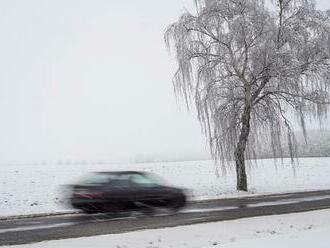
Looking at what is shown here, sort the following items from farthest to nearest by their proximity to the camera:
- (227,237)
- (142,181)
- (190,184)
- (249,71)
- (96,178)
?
(190,184), (249,71), (142,181), (96,178), (227,237)

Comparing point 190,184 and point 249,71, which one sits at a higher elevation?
point 249,71

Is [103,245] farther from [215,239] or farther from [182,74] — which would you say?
[182,74]

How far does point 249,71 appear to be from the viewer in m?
24.5

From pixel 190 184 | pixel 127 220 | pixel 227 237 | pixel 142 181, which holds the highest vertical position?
pixel 142 181

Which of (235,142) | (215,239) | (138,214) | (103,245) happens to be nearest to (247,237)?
(215,239)

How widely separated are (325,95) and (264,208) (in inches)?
390

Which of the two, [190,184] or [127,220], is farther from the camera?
[190,184]

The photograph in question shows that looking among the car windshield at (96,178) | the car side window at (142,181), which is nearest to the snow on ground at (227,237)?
the car side window at (142,181)

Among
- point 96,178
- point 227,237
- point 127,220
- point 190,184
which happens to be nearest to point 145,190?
point 96,178

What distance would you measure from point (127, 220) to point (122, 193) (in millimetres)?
1436

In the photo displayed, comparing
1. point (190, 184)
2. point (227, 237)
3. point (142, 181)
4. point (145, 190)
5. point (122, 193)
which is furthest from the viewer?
point (190, 184)

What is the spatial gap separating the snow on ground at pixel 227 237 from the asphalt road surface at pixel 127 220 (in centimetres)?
86

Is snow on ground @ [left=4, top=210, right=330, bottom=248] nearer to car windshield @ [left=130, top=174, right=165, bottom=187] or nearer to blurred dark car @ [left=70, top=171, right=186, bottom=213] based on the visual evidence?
blurred dark car @ [left=70, top=171, right=186, bottom=213]

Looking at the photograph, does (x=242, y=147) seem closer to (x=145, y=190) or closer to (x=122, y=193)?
(x=145, y=190)
